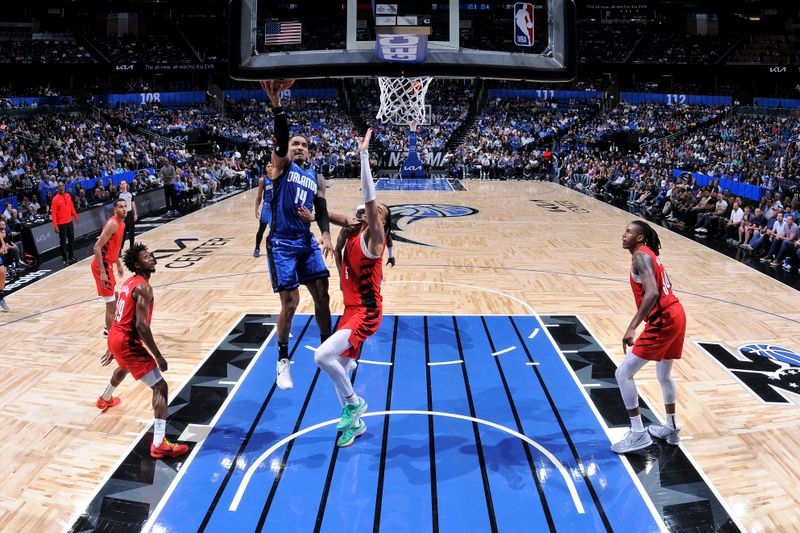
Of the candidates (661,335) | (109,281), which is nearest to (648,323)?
(661,335)

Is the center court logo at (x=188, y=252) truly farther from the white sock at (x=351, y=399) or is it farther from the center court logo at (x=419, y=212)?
the white sock at (x=351, y=399)

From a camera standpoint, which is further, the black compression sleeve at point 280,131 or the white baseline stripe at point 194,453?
the black compression sleeve at point 280,131

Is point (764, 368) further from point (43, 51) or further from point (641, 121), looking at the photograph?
point (43, 51)

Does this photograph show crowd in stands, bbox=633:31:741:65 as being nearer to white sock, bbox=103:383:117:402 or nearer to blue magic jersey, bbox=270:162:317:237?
blue magic jersey, bbox=270:162:317:237

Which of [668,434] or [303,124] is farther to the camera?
[303,124]

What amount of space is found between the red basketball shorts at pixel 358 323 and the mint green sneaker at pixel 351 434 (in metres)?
0.57

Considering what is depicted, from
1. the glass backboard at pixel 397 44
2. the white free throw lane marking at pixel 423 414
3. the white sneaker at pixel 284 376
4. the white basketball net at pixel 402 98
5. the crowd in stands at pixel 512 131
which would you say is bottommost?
the white free throw lane marking at pixel 423 414

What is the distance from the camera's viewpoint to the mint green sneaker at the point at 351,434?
475 cm

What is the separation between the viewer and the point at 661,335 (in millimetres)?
4496

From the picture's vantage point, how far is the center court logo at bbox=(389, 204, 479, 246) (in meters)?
15.2

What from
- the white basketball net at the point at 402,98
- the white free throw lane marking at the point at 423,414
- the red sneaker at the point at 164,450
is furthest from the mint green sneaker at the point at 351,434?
the white basketball net at the point at 402,98

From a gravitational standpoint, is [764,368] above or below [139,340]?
below

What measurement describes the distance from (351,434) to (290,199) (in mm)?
1835

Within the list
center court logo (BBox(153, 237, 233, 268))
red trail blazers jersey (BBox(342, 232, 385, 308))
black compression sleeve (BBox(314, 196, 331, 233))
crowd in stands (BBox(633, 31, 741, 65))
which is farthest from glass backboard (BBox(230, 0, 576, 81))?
crowd in stands (BBox(633, 31, 741, 65))
